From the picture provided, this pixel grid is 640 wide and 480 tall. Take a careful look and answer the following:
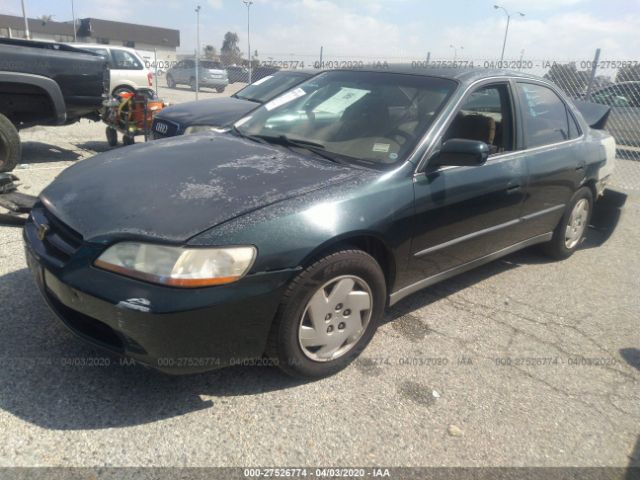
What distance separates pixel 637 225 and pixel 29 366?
21.8ft

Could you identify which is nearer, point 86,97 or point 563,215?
point 563,215

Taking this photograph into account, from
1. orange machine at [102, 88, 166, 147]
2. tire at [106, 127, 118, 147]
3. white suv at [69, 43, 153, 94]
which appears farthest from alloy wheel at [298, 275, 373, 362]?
white suv at [69, 43, 153, 94]

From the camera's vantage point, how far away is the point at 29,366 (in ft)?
8.04

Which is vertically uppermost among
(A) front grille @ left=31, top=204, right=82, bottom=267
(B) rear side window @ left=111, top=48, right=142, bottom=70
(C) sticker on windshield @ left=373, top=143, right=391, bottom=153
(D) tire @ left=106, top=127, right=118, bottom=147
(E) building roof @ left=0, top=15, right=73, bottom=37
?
(E) building roof @ left=0, top=15, right=73, bottom=37

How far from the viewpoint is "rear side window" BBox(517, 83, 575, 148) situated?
3656 mm

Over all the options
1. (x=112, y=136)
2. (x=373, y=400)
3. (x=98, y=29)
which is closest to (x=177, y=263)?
(x=373, y=400)

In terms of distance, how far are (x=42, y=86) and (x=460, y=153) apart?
5.67m

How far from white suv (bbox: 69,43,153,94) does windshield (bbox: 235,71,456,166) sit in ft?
35.8

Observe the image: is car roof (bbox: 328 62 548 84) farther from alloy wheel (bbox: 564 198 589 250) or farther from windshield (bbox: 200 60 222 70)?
windshield (bbox: 200 60 222 70)

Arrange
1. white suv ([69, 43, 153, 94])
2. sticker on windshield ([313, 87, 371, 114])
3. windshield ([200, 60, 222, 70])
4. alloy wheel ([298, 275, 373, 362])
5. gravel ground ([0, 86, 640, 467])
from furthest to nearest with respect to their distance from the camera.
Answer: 1. windshield ([200, 60, 222, 70])
2. white suv ([69, 43, 153, 94])
3. sticker on windshield ([313, 87, 371, 114])
4. alloy wheel ([298, 275, 373, 362])
5. gravel ground ([0, 86, 640, 467])

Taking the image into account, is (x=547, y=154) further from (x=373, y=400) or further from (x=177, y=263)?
(x=177, y=263)

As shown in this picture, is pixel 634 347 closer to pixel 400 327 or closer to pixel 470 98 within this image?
pixel 400 327

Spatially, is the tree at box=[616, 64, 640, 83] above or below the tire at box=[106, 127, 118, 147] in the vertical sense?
above

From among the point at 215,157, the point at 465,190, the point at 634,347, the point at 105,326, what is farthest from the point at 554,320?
the point at 105,326
